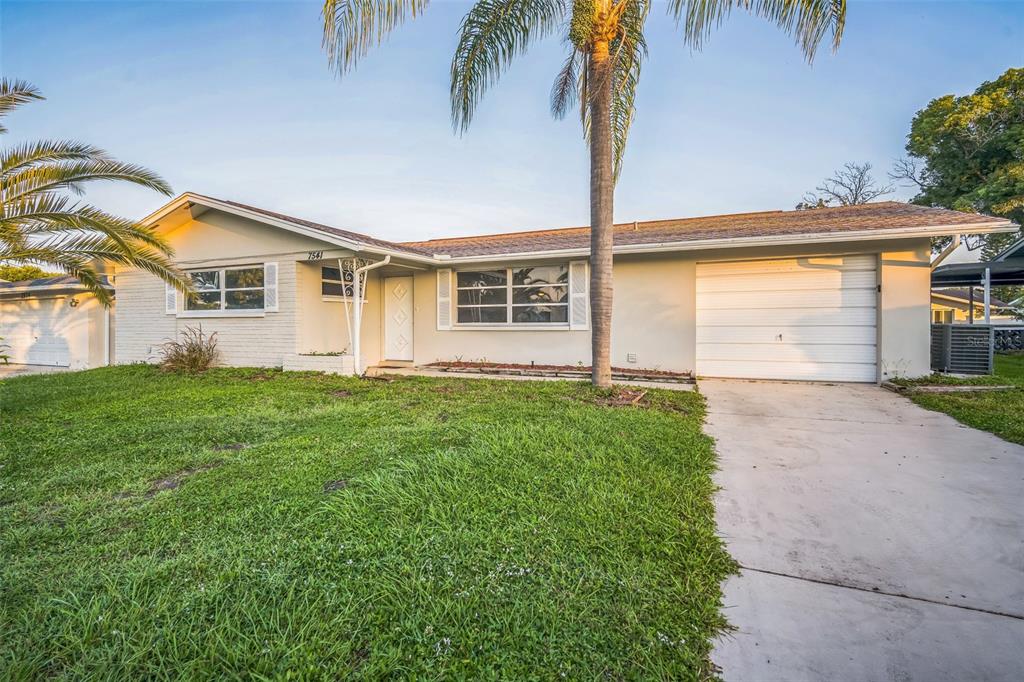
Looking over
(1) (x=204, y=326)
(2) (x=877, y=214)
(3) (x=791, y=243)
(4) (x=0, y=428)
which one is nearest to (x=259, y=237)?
(1) (x=204, y=326)

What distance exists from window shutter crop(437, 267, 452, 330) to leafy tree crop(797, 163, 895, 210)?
73.4ft

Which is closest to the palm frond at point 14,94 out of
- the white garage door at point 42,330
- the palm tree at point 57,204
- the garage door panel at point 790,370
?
the palm tree at point 57,204

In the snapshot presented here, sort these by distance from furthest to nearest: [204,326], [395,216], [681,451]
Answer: [395,216], [204,326], [681,451]

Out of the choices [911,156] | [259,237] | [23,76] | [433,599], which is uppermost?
[911,156]

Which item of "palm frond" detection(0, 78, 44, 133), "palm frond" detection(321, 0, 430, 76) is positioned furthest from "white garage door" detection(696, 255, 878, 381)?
"palm frond" detection(0, 78, 44, 133)

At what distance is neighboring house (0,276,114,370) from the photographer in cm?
1312

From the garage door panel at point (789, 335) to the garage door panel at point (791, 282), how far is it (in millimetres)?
753

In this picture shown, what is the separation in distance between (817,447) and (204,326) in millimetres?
12380

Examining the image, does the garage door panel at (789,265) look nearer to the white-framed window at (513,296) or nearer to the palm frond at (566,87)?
the white-framed window at (513,296)

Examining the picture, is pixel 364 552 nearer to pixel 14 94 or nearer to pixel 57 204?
pixel 57 204

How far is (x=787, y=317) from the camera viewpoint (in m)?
8.72

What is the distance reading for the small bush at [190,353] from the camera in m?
10.1

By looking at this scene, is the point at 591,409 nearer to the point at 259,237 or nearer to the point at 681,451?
the point at 681,451

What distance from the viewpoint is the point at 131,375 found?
9.77 m
